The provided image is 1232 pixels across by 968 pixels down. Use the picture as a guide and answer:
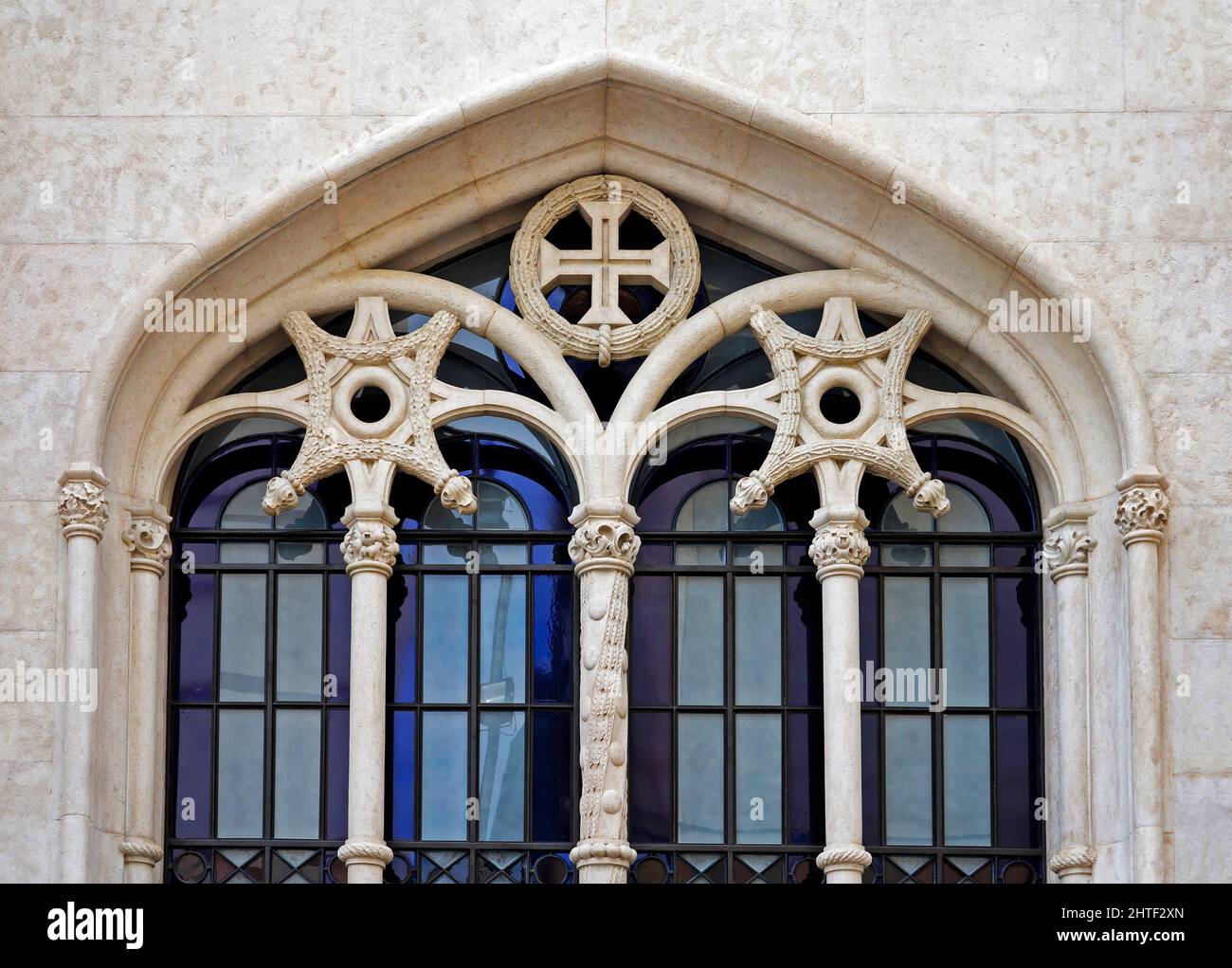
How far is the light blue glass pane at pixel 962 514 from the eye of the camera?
70.5 ft

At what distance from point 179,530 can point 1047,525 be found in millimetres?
5682

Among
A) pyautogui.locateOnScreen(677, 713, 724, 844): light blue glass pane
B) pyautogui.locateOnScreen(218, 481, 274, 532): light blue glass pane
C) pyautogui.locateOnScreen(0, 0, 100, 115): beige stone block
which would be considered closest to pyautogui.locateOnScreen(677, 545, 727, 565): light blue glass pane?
pyautogui.locateOnScreen(677, 713, 724, 844): light blue glass pane

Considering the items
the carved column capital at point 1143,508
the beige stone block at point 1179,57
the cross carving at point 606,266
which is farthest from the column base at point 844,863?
the beige stone block at point 1179,57

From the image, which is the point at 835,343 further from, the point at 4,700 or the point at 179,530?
the point at 4,700

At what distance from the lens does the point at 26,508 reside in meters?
20.6

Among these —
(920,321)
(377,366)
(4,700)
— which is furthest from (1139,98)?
(4,700)

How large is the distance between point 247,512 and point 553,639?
2.21 m

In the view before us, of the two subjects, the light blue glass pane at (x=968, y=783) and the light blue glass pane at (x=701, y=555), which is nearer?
the light blue glass pane at (x=968, y=783)

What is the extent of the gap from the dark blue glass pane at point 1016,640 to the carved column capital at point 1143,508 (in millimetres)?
1061

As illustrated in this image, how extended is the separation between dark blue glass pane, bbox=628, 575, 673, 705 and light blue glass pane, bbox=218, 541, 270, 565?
2454 mm

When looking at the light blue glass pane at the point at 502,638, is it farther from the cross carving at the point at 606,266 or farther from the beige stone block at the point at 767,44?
the beige stone block at the point at 767,44

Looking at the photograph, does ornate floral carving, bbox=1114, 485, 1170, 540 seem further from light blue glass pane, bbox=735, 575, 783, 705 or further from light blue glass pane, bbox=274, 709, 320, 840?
light blue glass pane, bbox=274, 709, 320, 840

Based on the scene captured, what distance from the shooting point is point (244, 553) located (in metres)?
21.4
